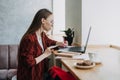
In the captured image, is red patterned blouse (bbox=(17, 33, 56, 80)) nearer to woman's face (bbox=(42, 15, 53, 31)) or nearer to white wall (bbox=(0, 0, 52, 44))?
woman's face (bbox=(42, 15, 53, 31))

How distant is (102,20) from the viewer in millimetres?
3406

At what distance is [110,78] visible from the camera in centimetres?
169

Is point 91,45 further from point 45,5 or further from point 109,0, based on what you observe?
point 45,5

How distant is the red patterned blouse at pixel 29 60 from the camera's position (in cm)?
236

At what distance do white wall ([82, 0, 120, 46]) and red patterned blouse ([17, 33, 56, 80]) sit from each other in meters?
1.03

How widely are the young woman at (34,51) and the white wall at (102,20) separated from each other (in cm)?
90

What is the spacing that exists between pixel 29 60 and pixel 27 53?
2.6 inches

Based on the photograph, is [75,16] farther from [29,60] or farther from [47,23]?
[29,60]

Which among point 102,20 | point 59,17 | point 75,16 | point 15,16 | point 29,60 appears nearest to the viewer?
point 29,60

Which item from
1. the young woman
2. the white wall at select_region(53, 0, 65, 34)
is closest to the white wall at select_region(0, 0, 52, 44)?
the white wall at select_region(53, 0, 65, 34)

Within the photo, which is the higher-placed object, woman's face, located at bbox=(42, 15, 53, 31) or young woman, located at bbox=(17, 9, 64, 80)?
woman's face, located at bbox=(42, 15, 53, 31)

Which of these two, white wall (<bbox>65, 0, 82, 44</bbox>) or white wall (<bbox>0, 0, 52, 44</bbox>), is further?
white wall (<bbox>0, 0, 52, 44</bbox>)

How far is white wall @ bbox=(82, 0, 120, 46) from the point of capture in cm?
334

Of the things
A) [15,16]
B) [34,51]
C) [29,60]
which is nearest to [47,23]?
[34,51]
